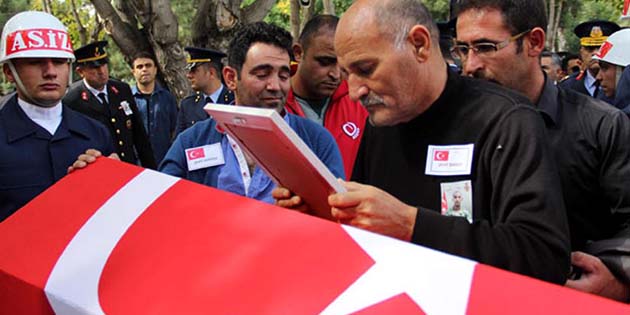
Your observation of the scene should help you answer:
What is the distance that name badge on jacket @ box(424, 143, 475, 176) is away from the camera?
71.6 inches

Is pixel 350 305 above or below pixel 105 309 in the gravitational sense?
above

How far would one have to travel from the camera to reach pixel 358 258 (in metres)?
1.54

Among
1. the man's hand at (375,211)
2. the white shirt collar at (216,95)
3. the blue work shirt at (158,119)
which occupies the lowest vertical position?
the blue work shirt at (158,119)

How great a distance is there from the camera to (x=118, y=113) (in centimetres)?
603

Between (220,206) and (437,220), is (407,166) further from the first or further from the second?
(220,206)

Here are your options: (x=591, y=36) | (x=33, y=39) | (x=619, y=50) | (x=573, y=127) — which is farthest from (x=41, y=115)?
(x=591, y=36)

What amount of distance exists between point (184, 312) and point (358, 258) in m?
0.49

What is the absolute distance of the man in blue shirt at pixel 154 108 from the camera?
7.51 m

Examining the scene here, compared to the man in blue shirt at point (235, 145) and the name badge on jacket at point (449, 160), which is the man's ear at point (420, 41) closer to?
the name badge on jacket at point (449, 160)

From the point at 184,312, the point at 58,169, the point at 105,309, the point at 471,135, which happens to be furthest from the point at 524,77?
the point at 58,169

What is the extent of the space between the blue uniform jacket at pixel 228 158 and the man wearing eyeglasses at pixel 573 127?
75 cm

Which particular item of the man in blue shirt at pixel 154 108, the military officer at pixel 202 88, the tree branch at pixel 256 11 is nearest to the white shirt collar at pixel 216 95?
the military officer at pixel 202 88

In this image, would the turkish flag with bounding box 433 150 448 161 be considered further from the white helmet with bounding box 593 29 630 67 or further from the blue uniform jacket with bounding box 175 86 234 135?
the blue uniform jacket with bounding box 175 86 234 135

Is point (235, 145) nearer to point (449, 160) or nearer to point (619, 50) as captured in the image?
point (449, 160)
